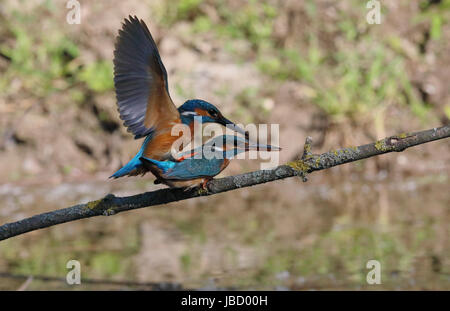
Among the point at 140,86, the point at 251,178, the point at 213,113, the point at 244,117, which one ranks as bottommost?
the point at 251,178

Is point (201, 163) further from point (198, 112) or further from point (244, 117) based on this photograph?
point (244, 117)

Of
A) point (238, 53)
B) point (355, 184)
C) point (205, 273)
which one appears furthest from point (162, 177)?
point (238, 53)

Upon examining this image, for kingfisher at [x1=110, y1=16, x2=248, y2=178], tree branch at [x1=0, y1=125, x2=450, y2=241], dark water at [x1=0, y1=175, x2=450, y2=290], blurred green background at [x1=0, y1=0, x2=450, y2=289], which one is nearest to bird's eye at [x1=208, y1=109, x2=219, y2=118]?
kingfisher at [x1=110, y1=16, x2=248, y2=178]

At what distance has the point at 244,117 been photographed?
259 inches

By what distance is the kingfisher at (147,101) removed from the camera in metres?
2.72

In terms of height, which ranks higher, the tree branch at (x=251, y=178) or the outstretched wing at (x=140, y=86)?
the outstretched wing at (x=140, y=86)

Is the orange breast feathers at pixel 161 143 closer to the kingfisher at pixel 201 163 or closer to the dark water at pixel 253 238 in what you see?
the kingfisher at pixel 201 163

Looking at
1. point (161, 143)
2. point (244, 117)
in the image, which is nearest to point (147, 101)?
point (161, 143)

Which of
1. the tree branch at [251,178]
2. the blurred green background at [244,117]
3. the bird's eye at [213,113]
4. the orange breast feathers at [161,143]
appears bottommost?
the tree branch at [251,178]

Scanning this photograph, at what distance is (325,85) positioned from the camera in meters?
6.68

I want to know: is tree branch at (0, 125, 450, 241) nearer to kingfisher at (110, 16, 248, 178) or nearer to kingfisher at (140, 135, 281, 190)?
kingfisher at (140, 135, 281, 190)

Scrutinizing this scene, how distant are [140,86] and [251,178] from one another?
0.61 meters

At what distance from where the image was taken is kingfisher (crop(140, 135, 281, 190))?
249cm

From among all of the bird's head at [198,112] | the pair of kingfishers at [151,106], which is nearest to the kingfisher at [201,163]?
the pair of kingfishers at [151,106]
